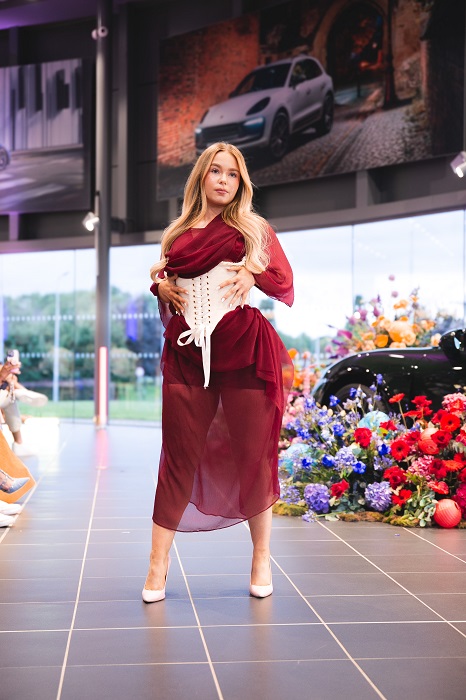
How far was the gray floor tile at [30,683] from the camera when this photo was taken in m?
2.39

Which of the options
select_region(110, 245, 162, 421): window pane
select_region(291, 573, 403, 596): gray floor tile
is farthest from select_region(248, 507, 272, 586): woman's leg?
select_region(110, 245, 162, 421): window pane

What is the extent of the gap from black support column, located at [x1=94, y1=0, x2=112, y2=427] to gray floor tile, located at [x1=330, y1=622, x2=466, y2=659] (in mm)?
11498

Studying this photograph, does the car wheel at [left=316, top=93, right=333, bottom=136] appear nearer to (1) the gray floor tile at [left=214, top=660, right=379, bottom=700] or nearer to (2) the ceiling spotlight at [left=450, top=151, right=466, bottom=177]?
(2) the ceiling spotlight at [left=450, top=151, right=466, bottom=177]

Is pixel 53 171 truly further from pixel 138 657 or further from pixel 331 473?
pixel 138 657

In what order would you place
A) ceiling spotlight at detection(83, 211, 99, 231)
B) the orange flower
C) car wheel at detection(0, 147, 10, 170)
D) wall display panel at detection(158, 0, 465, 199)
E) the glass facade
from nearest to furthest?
the orange flower, wall display panel at detection(158, 0, 465, 199), the glass facade, ceiling spotlight at detection(83, 211, 99, 231), car wheel at detection(0, 147, 10, 170)

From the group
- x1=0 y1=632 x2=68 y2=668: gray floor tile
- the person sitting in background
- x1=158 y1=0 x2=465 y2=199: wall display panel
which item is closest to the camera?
x1=0 y1=632 x2=68 y2=668: gray floor tile

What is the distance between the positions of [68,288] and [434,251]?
7.04 metres

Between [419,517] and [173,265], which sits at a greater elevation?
[173,265]

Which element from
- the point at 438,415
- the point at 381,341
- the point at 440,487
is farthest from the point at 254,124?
the point at 440,487

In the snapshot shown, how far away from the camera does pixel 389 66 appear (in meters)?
12.1

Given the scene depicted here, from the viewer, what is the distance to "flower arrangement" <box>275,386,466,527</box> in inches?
203

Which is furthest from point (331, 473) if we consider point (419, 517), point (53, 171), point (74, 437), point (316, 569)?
point (53, 171)

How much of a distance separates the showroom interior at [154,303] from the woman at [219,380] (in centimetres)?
33

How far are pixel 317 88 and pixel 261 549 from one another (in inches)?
412
